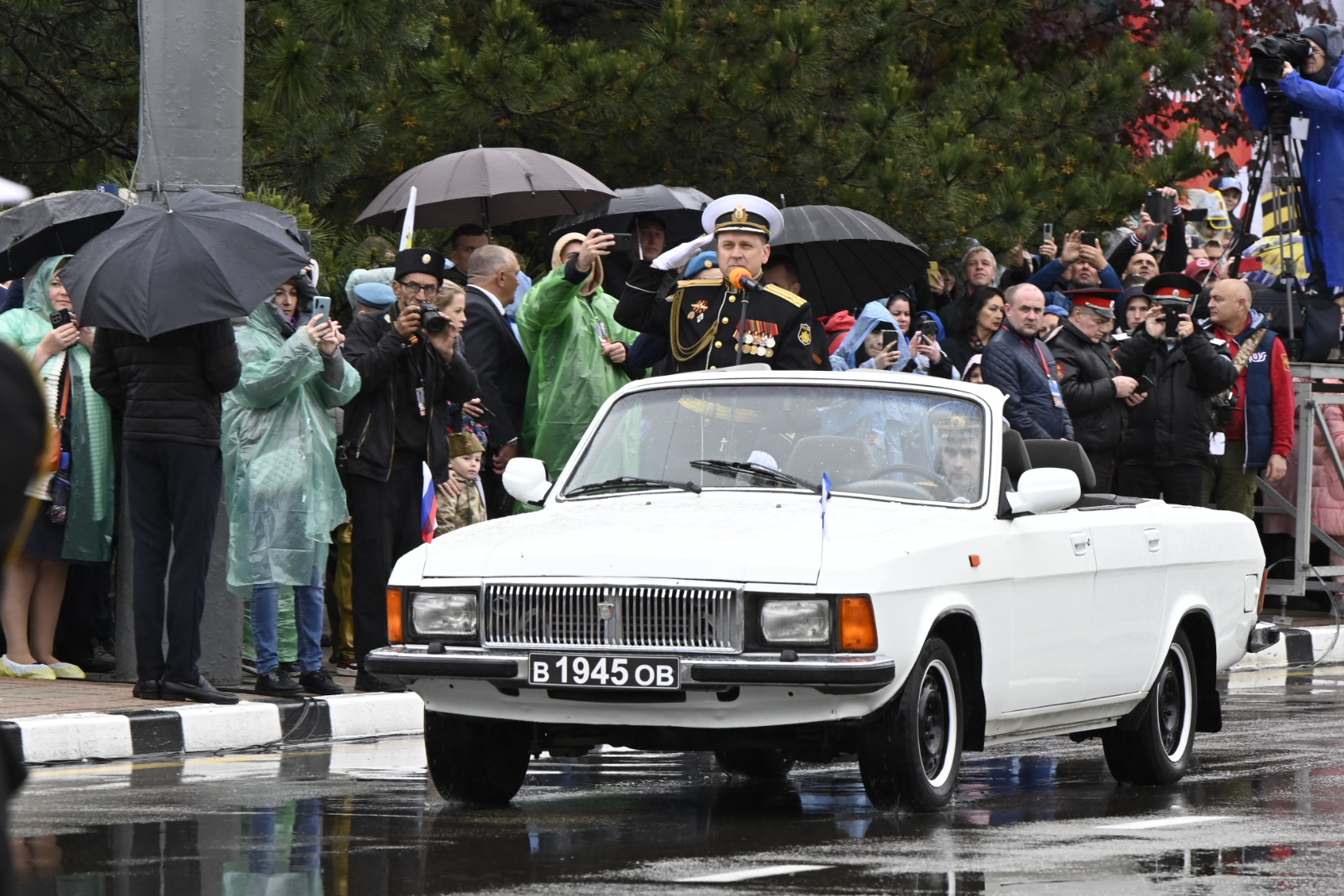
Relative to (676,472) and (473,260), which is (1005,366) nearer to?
(473,260)

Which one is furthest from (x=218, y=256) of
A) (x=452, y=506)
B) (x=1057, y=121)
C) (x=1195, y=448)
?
(x=1057, y=121)

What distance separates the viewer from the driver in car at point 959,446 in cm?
891

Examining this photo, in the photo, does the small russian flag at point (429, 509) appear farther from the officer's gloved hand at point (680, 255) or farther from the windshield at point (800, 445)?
the windshield at point (800, 445)

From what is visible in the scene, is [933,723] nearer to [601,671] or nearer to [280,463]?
[601,671]

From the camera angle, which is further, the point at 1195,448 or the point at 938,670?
the point at 1195,448

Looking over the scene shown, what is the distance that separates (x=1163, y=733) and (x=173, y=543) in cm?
478

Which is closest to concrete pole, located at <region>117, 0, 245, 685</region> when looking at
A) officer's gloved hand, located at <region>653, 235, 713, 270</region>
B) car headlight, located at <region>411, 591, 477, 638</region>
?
officer's gloved hand, located at <region>653, 235, 713, 270</region>

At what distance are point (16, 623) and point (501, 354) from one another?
3366mm

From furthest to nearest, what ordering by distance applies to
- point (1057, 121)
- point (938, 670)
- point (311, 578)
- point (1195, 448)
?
1. point (1057, 121)
2. point (1195, 448)
3. point (311, 578)
4. point (938, 670)

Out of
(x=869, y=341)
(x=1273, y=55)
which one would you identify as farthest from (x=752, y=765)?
(x=1273, y=55)

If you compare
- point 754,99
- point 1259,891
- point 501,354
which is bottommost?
point 1259,891

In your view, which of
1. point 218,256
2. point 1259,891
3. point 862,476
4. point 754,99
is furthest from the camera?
point 754,99

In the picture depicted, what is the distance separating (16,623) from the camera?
12.0m

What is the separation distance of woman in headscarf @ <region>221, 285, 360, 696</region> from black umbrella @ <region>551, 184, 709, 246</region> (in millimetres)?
4181
